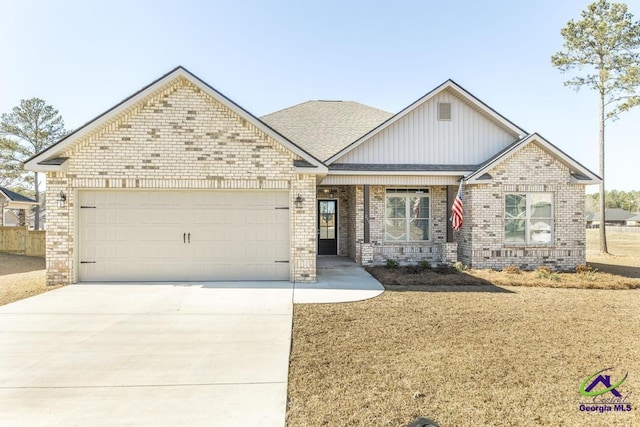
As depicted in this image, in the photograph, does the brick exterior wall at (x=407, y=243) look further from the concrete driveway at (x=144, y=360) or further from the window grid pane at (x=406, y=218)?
the concrete driveway at (x=144, y=360)

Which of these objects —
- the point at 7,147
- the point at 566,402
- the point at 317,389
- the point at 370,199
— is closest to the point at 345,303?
the point at 317,389

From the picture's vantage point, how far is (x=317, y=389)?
398 cm

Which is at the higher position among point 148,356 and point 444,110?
point 444,110

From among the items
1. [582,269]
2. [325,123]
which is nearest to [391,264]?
[582,269]

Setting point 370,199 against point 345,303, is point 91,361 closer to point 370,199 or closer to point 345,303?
point 345,303

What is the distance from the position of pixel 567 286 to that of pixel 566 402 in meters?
7.36

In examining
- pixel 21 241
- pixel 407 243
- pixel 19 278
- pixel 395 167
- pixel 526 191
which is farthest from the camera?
pixel 21 241

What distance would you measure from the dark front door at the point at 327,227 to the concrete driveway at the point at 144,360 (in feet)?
24.2

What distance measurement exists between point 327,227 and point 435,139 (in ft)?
18.7

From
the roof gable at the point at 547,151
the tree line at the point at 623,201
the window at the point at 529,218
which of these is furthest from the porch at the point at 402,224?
the tree line at the point at 623,201

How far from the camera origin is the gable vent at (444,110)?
1321cm

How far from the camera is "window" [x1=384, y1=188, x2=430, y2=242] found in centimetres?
1350

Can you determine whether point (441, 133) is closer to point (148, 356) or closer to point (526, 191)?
point (526, 191)

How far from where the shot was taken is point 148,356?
4.95 meters
